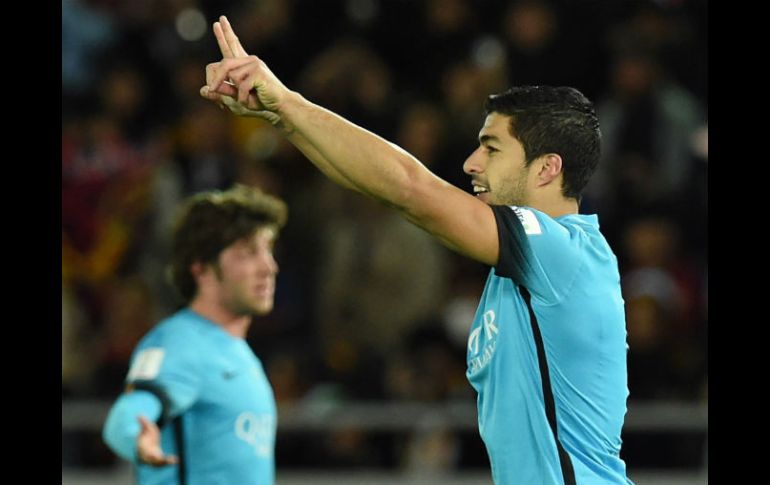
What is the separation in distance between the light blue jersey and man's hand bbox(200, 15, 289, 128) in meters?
2.03

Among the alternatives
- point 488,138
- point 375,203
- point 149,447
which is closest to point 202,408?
point 149,447

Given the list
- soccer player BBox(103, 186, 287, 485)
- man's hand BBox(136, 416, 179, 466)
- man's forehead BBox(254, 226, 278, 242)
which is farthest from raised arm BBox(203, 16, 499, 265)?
man's forehead BBox(254, 226, 278, 242)

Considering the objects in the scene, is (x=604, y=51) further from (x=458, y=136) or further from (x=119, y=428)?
(x=119, y=428)

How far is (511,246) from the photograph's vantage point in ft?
12.4

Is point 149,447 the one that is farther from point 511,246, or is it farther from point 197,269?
point 511,246

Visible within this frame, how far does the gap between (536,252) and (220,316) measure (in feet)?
8.96

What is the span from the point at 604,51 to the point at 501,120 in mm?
5592

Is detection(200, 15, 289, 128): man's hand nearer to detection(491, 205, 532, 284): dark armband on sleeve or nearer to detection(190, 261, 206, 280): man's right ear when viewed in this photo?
detection(491, 205, 532, 284): dark armband on sleeve

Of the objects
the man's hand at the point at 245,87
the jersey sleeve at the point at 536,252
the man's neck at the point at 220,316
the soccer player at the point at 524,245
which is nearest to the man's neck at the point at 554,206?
the soccer player at the point at 524,245

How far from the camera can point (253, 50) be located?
10078 mm

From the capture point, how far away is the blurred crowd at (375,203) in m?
8.68

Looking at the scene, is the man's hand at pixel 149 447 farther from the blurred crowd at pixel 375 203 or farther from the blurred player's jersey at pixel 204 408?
the blurred crowd at pixel 375 203
